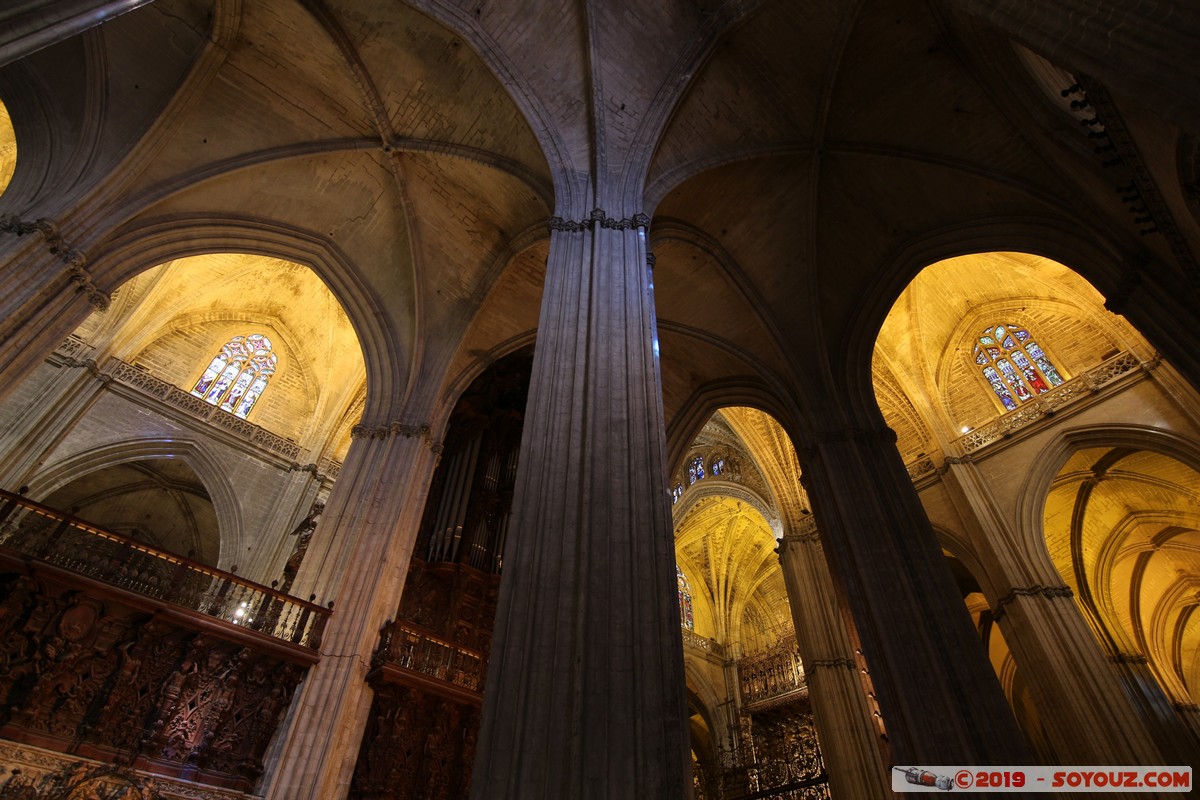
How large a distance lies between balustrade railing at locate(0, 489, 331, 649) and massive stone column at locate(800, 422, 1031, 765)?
7.07m

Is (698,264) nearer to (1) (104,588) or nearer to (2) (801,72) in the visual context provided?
(2) (801,72)

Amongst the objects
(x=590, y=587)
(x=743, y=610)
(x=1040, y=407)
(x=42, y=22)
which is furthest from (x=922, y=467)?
(x=42, y=22)

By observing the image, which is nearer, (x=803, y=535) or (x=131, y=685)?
(x=131, y=685)

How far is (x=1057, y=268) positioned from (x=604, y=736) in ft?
46.7

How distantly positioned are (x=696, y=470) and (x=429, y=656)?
11178 mm

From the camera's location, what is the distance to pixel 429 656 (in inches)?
353

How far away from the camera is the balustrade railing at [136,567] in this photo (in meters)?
7.18

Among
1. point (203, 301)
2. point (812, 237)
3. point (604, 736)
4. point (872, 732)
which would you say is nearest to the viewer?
point (604, 736)

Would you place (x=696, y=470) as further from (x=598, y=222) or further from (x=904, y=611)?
(x=598, y=222)

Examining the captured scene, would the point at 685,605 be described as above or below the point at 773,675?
above

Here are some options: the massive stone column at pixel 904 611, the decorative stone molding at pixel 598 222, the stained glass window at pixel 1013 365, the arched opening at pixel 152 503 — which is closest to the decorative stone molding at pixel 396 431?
the decorative stone molding at pixel 598 222

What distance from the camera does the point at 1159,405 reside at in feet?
38.1

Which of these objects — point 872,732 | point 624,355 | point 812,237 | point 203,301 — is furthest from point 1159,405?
point 203,301

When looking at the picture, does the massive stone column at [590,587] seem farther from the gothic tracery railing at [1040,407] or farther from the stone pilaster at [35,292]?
the gothic tracery railing at [1040,407]
